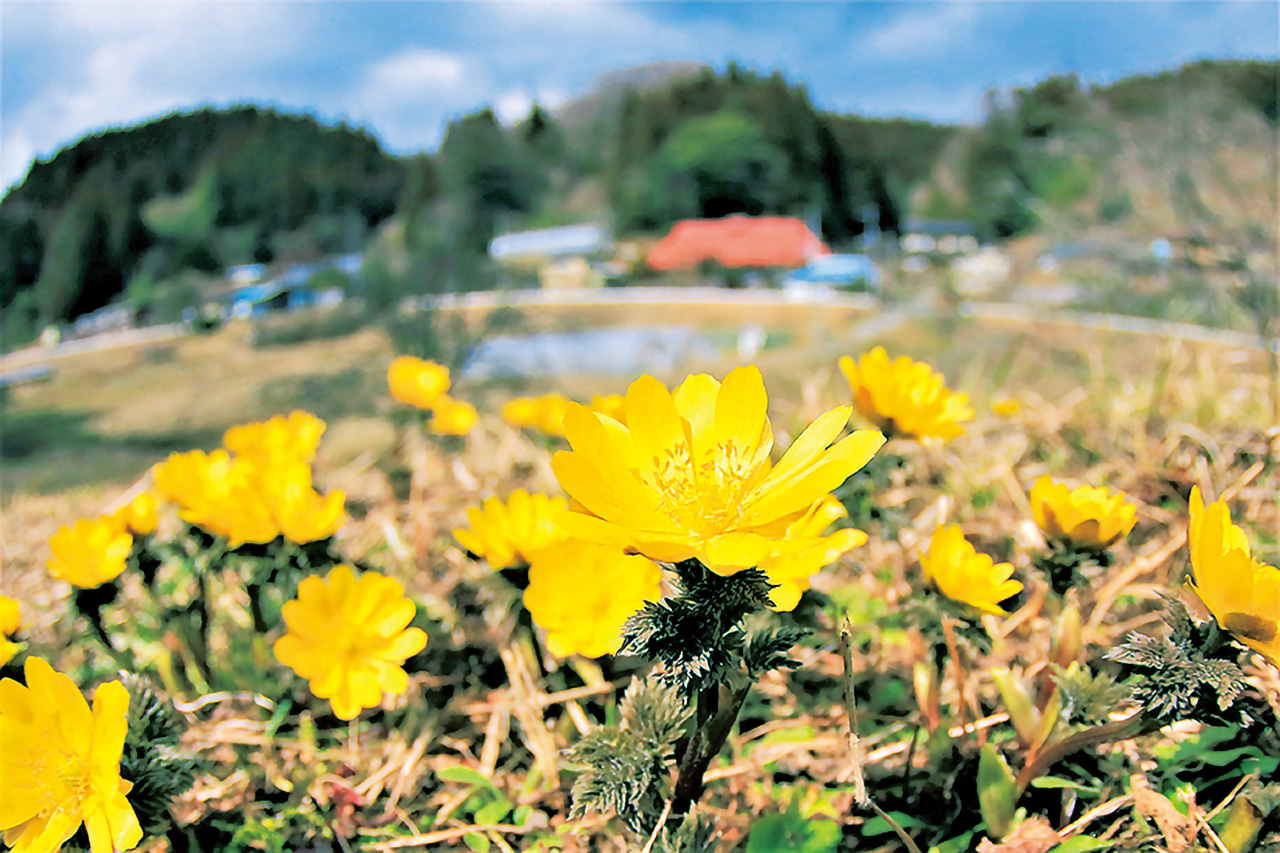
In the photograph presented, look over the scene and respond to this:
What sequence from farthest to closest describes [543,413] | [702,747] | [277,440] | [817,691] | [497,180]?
[497,180]
[543,413]
[277,440]
[817,691]
[702,747]

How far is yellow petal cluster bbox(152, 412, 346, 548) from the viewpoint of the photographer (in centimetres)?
122

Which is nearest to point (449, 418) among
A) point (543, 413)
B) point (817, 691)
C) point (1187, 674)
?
point (543, 413)

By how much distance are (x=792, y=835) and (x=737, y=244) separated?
39.7 meters

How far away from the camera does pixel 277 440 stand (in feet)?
5.06

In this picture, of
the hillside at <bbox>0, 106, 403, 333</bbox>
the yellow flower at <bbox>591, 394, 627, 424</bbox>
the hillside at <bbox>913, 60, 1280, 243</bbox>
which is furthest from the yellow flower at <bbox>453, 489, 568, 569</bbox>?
the hillside at <bbox>0, 106, 403, 333</bbox>

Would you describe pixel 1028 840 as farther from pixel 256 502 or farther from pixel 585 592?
pixel 256 502

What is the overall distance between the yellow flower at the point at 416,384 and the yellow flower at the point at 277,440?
0.24 m

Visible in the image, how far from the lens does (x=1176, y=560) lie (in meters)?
1.44

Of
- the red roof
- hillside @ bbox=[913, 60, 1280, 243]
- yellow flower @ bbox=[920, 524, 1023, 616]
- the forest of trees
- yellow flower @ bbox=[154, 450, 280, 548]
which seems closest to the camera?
yellow flower @ bbox=[920, 524, 1023, 616]

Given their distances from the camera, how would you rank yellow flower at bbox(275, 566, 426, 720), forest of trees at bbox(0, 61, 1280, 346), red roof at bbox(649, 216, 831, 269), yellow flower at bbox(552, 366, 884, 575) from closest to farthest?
yellow flower at bbox(552, 366, 884, 575) → yellow flower at bbox(275, 566, 426, 720) → forest of trees at bbox(0, 61, 1280, 346) → red roof at bbox(649, 216, 831, 269)

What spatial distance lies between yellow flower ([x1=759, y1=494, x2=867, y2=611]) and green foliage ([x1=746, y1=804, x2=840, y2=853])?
41 cm

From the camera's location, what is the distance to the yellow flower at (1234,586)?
0.78m

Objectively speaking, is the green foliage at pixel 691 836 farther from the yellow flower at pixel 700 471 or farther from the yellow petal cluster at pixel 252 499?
the yellow petal cluster at pixel 252 499

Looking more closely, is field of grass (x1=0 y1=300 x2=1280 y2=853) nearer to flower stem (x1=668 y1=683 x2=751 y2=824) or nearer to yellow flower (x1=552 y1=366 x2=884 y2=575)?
flower stem (x1=668 y1=683 x2=751 y2=824)
